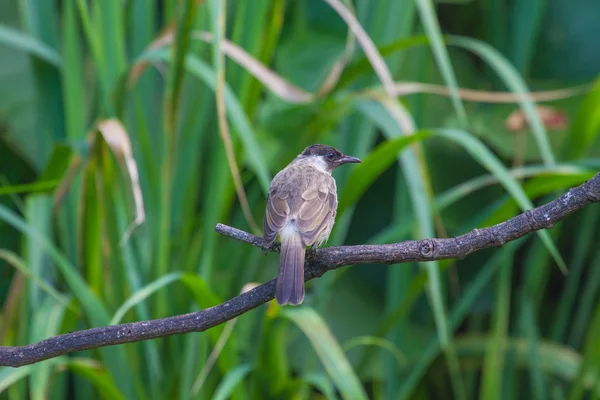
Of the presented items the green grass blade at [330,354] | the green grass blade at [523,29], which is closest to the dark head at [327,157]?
the green grass blade at [330,354]

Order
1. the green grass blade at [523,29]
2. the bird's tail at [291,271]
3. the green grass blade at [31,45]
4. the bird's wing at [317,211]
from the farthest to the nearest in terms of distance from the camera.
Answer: the green grass blade at [523,29], the green grass blade at [31,45], the bird's wing at [317,211], the bird's tail at [291,271]

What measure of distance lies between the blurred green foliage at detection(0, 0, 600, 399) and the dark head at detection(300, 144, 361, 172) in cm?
9

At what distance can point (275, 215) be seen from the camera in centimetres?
246

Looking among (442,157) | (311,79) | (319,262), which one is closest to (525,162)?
(442,157)

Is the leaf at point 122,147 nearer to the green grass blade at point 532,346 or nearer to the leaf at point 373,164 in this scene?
the leaf at point 373,164

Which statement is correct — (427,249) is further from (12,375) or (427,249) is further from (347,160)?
(12,375)

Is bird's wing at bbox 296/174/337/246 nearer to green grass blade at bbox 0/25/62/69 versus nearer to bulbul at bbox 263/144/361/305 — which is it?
bulbul at bbox 263/144/361/305

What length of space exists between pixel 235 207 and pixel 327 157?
3.72ft

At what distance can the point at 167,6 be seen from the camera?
→ 147 inches

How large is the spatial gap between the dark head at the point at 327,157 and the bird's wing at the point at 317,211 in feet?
0.78

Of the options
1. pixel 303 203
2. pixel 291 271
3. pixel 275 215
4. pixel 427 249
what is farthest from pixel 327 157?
pixel 427 249

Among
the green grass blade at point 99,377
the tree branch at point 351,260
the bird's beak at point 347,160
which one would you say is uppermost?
the bird's beak at point 347,160

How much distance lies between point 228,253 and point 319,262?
161cm

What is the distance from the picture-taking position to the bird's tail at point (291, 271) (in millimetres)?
1992
